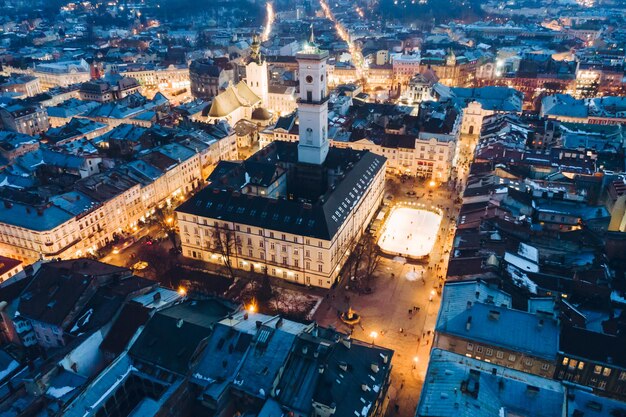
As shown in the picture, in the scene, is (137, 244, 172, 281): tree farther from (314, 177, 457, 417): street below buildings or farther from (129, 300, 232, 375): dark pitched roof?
(314, 177, 457, 417): street below buildings

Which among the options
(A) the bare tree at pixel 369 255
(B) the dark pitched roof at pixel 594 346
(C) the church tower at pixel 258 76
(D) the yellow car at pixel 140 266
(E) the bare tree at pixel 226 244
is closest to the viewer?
(B) the dark pitched roof at pixel 594 346

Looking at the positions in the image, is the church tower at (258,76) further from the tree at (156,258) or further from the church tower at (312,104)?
the tree at (156,258)

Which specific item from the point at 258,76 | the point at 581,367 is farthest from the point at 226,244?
the point at 258,76

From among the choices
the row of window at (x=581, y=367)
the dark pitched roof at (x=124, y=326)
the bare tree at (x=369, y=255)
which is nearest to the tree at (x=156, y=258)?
the dark pitched roof at (x=124, y=326)

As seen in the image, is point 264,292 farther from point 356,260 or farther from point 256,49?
point 256,49

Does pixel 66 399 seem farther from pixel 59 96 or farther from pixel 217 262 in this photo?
pixel 59 96

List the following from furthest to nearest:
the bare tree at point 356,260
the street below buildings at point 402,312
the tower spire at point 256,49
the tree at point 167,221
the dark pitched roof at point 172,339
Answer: the tower spire at point 256,49, the tree at point 167,221, the bare tree at point 356,260, the street below buildings at point 402,312, the dark pitched roof at point 172,339
